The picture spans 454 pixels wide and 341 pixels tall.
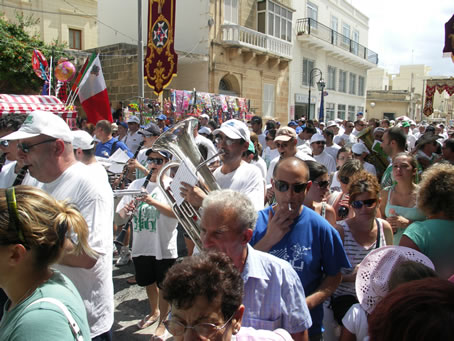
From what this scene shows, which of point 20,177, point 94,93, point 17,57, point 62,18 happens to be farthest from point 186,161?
point 62,18

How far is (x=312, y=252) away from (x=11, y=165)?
2.69 meters

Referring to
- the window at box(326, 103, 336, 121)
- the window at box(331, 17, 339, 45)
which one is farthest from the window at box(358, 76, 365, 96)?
the window at box(326, 103, 336, 121)

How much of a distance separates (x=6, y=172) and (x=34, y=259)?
2126mm

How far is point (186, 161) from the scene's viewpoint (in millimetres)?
2557

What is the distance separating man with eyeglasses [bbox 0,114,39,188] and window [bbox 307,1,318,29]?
23121mm

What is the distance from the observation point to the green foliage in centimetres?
1448

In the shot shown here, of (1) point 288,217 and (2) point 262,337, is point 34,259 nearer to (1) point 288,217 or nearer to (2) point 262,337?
(2) point 262,337

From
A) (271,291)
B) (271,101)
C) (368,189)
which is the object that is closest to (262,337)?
(271,291)

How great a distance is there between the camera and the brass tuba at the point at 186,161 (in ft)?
8.04

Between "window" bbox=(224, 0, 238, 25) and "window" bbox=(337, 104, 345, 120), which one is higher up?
"window" bbox=(224, 0, 238, 25)

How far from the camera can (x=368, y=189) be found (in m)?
2.71

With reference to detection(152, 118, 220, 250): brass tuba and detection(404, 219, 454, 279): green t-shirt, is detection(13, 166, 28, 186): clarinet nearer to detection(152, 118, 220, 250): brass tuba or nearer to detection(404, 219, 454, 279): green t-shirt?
detection(152, 118, 220, 250): brass tuba

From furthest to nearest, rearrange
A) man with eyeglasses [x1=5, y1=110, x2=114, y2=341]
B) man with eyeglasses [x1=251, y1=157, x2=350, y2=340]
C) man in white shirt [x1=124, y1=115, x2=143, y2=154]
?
man in white shirt [x1=124, y1=115, x2=143, y2=154] < man with eyeglasses [x1=5, y1=110, x2=114, y2=341] < man with eyeglasses [x1=251, y1=157, x2=350, y2=340]

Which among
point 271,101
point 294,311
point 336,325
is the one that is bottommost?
point 336,325
